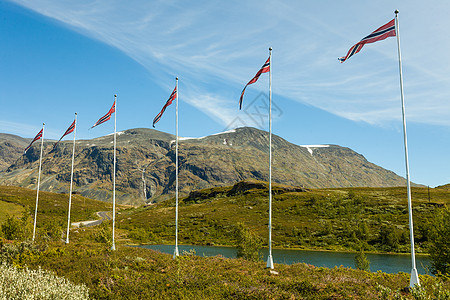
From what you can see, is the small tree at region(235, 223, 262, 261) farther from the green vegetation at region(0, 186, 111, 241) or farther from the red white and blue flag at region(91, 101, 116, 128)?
the green vegetation at region(0, 186, 111, 241)

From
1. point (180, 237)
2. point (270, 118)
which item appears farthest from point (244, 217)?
point (270, 118)

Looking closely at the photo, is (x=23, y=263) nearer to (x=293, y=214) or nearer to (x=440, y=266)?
(x=440, y=266)

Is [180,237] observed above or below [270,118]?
below

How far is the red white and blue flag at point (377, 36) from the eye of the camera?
2189 centimetres

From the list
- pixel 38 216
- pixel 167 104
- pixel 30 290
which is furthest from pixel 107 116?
pixel 38 216

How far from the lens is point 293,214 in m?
151

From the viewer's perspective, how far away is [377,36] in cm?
2261

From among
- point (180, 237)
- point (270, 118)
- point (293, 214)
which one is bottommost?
point (180, 237)

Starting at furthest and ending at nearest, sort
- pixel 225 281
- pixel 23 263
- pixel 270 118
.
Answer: pixel 270 118 → pixel 23 263 → pixel 225 281

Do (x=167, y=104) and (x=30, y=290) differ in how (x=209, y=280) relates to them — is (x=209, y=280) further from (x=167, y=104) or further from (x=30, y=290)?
(x=167, y=104)

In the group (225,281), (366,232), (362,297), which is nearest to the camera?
(362,297)

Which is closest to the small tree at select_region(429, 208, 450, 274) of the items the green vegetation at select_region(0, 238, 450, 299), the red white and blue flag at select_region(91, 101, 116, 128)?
the green vegetation at select_region(0, 238, 450, 299)

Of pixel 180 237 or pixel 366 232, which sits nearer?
pixel 366 232

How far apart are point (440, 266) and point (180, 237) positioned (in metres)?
109
